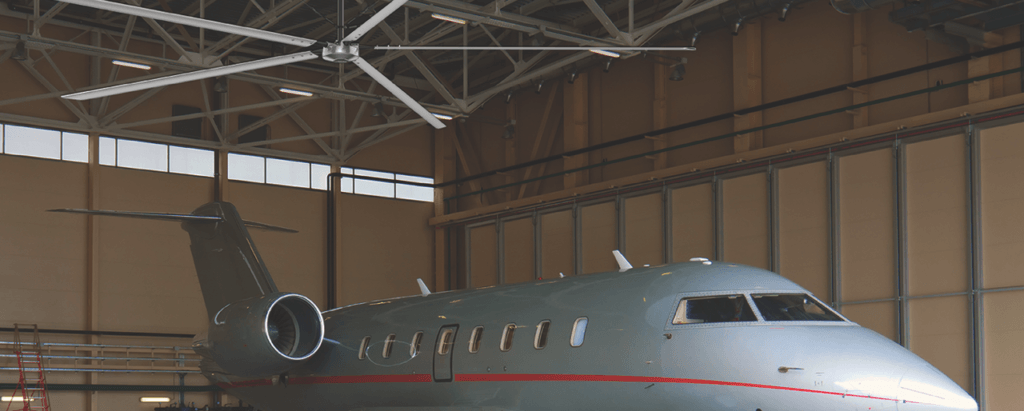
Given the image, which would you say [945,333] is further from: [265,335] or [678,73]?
[265,335]

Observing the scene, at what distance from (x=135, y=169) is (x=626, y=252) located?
521 inches

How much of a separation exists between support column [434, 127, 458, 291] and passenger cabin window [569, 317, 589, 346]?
1943cm

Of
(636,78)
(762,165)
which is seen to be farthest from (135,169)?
(762,165)

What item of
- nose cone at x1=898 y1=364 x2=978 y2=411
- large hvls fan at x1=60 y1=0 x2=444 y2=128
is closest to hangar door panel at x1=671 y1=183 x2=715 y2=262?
large hvls fan at x1=60 y1=0 x2=444 y2=128

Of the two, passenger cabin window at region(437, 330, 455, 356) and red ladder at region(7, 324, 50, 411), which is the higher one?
passenger cabin window at region(437, 330, 455, 356)

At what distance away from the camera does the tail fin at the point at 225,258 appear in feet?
59.4

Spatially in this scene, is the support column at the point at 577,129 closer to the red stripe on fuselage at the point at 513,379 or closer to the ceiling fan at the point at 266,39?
the red stripe on fuselage at the point at 513,379

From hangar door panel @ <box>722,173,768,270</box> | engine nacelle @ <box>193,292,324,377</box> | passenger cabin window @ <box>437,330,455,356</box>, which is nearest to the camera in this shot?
passenger cabin window @ <box>437,330,455,356</box>

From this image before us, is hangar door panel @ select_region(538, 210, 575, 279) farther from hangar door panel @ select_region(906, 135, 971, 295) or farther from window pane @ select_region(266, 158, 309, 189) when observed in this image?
hangar door panel @ select_region(906, 135, 971, 295)

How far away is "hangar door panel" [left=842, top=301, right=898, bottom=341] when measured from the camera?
19688mm

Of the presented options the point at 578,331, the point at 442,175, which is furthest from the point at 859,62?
the point at 442,175

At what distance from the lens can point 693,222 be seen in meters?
23.8

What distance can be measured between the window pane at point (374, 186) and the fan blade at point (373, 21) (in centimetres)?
1987

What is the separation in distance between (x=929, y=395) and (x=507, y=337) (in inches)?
213
